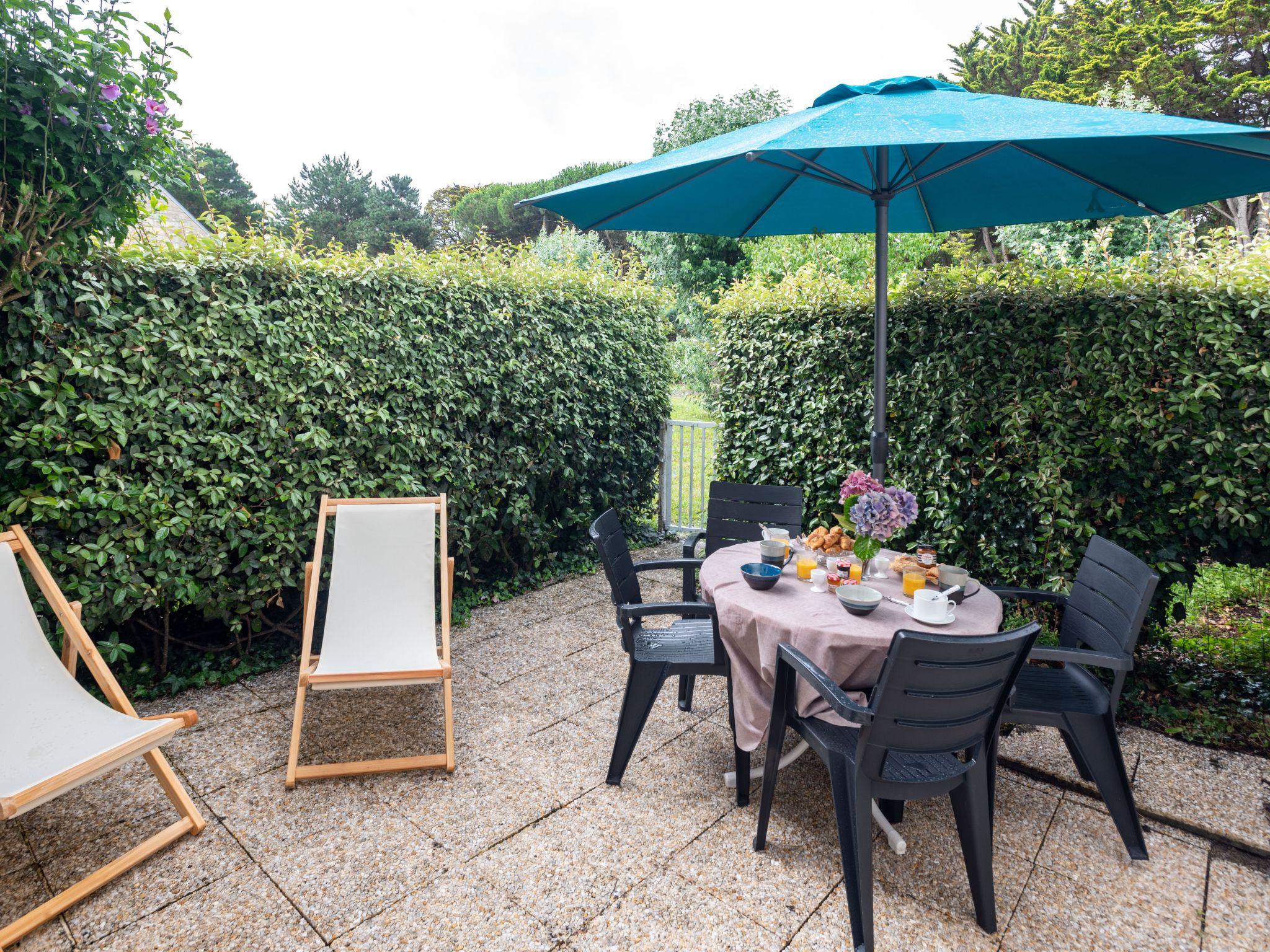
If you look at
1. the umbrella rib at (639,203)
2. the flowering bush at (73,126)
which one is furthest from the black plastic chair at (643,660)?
the flowering bush at (73,126)

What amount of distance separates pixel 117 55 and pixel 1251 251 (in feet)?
16.4

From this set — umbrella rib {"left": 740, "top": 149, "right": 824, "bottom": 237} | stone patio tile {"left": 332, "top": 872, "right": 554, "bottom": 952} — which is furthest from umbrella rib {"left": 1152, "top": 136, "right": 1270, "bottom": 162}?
stone patio tile {"left": 332, "top": 872, "right": 554, "bottom": 952}

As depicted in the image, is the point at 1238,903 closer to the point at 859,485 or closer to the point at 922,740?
the point at 922,740

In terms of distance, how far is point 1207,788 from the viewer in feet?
9.03

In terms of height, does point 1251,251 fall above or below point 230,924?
above

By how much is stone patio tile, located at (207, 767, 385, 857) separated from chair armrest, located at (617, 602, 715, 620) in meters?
1.20

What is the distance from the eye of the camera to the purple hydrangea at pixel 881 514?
2.59 meters

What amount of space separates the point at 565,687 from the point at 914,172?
10.2ft

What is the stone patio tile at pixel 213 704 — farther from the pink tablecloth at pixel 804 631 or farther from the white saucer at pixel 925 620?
the white saucer at pixel 925 620

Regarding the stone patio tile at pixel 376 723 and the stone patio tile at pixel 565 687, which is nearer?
the stone patio tile at pixel 376 723

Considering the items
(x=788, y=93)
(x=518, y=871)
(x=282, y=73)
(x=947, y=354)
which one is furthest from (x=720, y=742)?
(x=282, y=73)

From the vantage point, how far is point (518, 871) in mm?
2238

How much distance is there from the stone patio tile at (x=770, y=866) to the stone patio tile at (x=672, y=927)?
0.05 meters

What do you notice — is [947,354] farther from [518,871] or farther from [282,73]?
[282,73]
